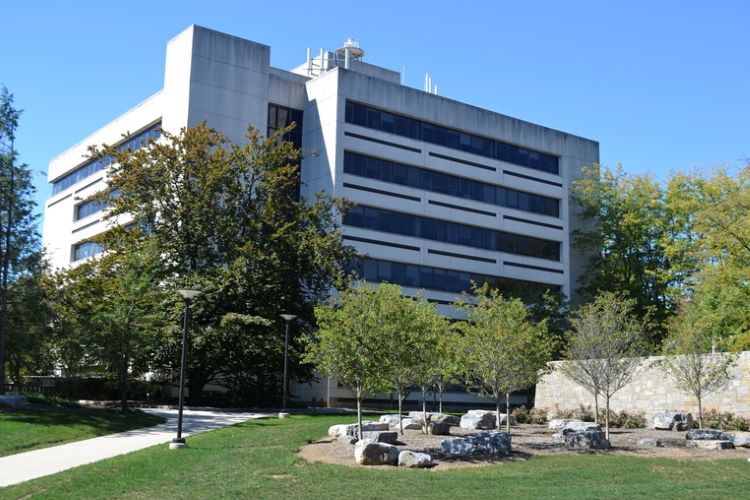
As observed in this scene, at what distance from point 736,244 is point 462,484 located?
24227 mm

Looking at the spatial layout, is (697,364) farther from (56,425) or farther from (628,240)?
(628,240)

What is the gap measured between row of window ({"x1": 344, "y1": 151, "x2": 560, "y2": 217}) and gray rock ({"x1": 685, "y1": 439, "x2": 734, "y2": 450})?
103ft

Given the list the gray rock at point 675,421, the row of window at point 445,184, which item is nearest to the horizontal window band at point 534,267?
the row of window at point 445,184

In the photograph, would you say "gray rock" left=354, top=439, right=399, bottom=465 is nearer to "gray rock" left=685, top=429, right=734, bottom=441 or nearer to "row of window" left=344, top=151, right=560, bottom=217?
"gray rock" left=685, top=429, right=734, bottom=441

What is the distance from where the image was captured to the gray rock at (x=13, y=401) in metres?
29.5

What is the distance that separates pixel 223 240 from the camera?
40469mm

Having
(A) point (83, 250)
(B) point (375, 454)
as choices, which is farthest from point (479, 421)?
(A) point (83, 250)

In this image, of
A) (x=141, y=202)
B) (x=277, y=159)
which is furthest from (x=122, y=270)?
(x=277, y=159)

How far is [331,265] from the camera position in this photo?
41.4m

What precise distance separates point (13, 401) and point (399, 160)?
98.1 feet

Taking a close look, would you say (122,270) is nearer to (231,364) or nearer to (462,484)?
(231,364)

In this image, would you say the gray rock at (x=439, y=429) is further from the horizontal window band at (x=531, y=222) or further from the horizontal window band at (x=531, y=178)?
the horizontal window band at (x=531, y=178)

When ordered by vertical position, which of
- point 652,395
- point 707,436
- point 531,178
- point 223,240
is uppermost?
point 531,178

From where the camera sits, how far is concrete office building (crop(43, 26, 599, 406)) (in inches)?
1975
